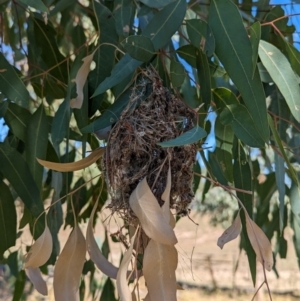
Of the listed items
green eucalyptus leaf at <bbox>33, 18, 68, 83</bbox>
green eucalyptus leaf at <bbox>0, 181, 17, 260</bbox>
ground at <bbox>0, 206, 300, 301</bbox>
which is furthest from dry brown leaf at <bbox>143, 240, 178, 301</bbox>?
ground at <bbox>0, 206, 300, 301</bbox>

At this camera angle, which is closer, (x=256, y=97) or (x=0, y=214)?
(x=256, y=97)

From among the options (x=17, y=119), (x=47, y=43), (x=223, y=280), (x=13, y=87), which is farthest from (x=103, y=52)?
(x=223, y=280)

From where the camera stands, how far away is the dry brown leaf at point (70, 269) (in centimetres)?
94

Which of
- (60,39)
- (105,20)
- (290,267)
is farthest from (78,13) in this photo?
(290,267)

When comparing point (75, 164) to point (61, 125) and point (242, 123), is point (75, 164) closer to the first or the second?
point (61, 125)

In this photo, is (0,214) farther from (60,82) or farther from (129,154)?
(129,154)

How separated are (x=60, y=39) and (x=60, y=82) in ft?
1.64

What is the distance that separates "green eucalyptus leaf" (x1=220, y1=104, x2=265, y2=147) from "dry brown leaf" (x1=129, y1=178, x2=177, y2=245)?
213 mm

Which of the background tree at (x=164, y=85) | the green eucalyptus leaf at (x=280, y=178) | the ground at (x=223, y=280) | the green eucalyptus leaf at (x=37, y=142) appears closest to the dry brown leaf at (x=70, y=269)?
the background tree at (x=164, y=85)

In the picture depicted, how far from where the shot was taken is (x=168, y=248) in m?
0.82

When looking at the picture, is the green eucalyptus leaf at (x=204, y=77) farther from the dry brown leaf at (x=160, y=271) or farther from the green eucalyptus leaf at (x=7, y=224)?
the green eucalyptus leaf at (x=7, y=224)

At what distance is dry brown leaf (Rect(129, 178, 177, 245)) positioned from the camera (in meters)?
0.76

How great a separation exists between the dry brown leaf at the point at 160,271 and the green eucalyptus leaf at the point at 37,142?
42cm

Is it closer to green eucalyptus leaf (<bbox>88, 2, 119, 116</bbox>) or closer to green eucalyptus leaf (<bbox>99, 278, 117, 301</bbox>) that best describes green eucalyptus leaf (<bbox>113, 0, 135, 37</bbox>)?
green eucalyptus leaf (<bbox>88, 2, 119, 116</bbox>)
